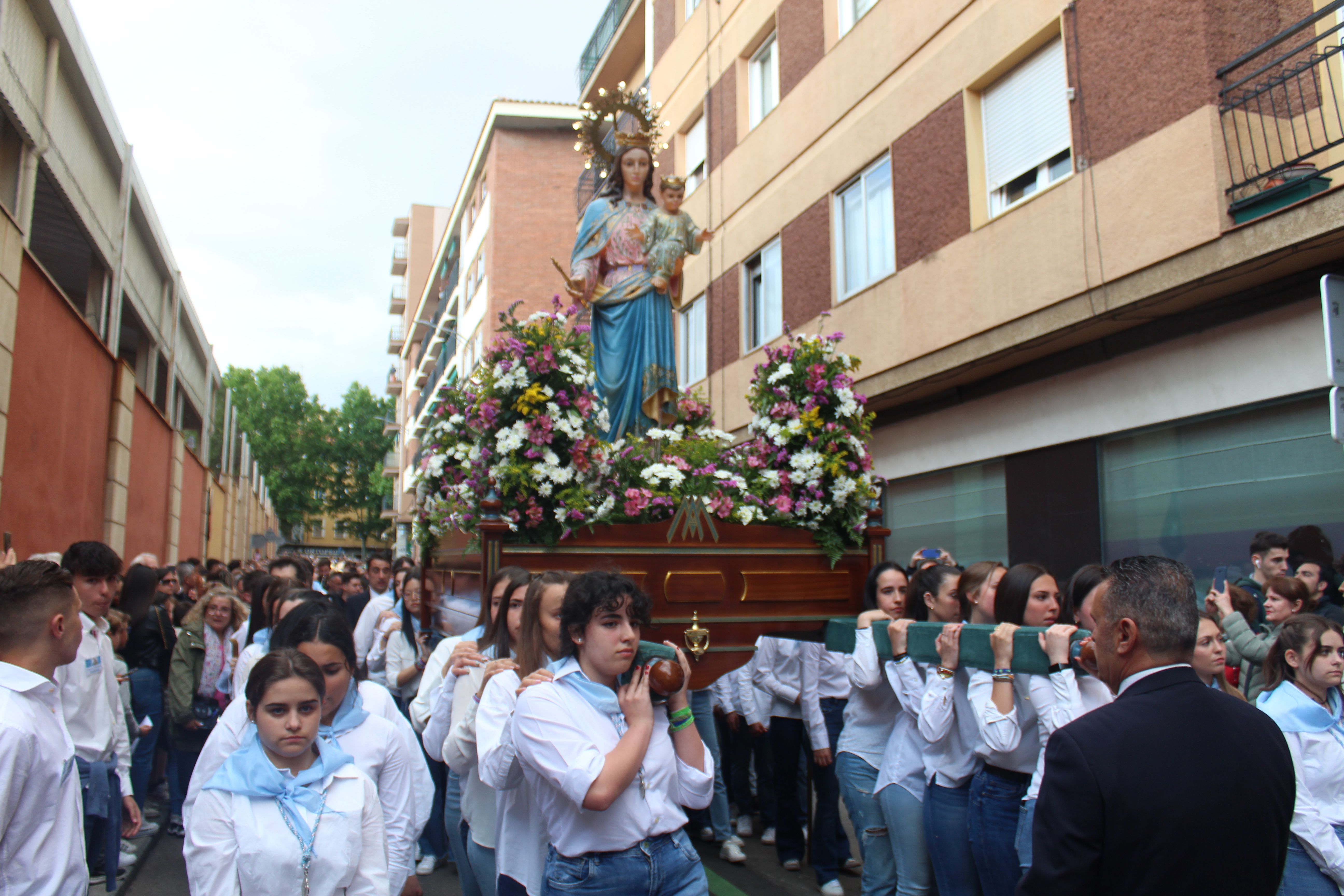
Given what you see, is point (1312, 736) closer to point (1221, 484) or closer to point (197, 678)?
point (1221, 484)

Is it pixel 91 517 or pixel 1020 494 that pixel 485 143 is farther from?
pixel 1020 494

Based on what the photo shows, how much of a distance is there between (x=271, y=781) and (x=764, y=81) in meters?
14.3

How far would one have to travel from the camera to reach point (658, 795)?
3.01m

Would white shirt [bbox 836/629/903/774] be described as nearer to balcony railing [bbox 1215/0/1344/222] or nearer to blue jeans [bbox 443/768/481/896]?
blue jeans [bbox 443/768/481/896]

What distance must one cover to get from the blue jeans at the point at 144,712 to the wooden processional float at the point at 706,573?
11.2 feet

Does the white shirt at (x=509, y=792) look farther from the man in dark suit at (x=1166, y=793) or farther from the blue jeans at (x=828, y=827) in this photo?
the blue jeans at (x=828, y=827)

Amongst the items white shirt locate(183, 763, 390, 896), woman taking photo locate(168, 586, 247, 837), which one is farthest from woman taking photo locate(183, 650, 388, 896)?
woman taking photo locate(168, 586, 247, 837)

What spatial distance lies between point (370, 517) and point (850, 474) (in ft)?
203

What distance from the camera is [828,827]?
19.8ft

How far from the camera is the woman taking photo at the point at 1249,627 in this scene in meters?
5.23

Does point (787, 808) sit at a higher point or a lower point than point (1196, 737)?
lower

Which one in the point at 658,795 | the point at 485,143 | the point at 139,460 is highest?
the point at 485,143

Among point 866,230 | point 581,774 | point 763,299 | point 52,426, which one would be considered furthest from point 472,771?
point 763,299

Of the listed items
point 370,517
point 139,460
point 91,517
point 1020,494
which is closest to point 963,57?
point 1020,494
